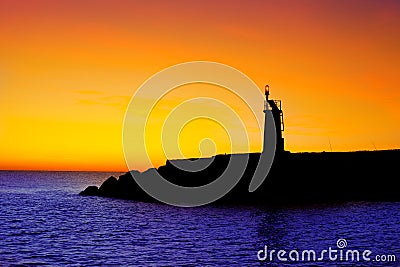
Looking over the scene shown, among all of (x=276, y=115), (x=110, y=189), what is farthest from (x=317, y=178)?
(x=110, y=189)

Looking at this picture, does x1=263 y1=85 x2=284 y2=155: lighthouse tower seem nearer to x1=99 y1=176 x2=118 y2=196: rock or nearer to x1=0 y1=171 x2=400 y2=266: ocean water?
x1=0 y1=171 x2=400 y2=266: ocean water

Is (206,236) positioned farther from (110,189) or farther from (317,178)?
(110,189)

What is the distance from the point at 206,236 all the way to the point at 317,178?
35361 millimetres

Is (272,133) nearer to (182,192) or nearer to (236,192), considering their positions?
(236,192)

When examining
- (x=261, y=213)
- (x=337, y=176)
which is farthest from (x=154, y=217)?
(x=337, y=176)

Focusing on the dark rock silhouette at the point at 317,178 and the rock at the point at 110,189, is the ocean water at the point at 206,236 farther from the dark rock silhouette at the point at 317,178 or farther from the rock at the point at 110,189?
the rock at the point at 110,189

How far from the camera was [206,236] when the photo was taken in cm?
3750

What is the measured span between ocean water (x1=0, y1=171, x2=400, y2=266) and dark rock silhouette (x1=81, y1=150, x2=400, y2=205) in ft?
23.5

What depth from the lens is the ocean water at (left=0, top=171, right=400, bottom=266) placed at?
2900cm

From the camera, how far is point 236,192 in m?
67.4

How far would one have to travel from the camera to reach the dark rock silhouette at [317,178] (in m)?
65.1

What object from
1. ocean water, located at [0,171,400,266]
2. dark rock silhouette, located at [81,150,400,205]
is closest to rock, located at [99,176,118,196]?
dark rock silhouette, located at [81,150,400,205]

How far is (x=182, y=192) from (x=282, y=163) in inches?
748

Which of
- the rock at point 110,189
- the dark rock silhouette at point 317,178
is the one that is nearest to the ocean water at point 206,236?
the dark rock silhouette at point 317,178
